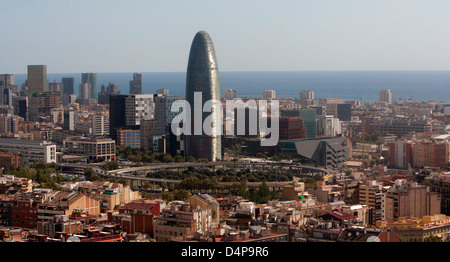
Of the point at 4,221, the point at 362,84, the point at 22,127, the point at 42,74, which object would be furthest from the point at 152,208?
the point at 362,84

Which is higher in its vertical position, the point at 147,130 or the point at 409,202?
the point at 147,130

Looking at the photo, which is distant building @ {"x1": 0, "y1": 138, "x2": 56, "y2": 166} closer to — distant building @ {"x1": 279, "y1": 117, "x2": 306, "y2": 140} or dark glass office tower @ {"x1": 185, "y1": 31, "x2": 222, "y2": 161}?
dark glass office tower @ {"x1": 185, "y1": 31, "x2": 222, "y2": 161}

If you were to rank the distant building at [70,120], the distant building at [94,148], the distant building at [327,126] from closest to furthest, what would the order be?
the distant building at [94,148], the distant building at [327,126], the distant building at [70,120]

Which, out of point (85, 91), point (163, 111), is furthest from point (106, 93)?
point (163, 111)

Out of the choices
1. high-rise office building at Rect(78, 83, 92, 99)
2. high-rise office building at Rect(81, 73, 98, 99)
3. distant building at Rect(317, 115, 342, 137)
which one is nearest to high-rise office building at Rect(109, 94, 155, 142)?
distant building at Rect(317, 115, 342, 137)

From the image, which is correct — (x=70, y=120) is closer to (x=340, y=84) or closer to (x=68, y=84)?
(x=68, y=84)

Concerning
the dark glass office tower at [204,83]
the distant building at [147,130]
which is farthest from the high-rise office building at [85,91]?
the dark glass office tower at [204,83]

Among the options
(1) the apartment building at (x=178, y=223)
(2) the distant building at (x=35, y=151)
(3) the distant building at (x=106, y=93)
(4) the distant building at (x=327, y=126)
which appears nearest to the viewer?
(1) the apartment building at (x=178, y=223)

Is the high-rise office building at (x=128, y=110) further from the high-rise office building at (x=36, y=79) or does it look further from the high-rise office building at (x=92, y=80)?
the high-rise office building at (x=92, y=80)
